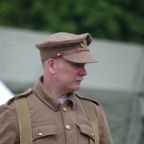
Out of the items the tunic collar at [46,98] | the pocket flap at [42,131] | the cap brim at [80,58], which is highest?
the cap brim at [80,58]

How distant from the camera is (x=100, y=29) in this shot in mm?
14430

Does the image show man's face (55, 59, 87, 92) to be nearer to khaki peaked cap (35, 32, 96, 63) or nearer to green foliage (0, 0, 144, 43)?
khaki peaked cap (35, 32, 96, 63)

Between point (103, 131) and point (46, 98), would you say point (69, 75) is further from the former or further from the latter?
point (103, 131)

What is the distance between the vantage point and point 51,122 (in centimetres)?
454

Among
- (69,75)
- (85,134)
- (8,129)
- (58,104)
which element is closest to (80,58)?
(69,75)

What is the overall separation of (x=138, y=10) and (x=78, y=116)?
10620mm

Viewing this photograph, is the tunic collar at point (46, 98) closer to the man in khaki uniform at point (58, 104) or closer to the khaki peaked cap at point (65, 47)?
the man in khaki uniform at point (58, 104)

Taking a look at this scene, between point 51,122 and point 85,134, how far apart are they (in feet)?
0.69

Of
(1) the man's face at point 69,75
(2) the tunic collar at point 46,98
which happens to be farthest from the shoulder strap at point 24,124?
(1) the man's face at point 69,75

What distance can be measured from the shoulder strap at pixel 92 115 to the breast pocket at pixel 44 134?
254 millimetres

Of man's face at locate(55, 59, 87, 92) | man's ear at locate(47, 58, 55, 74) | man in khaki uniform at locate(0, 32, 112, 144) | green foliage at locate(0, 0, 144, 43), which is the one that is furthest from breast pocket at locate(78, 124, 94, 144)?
green foliage at locate(0, 0, 144, 43)

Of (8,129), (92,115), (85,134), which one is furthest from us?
(92,115)

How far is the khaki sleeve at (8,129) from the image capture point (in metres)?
4.43

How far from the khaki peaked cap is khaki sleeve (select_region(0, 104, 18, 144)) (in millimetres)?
407
